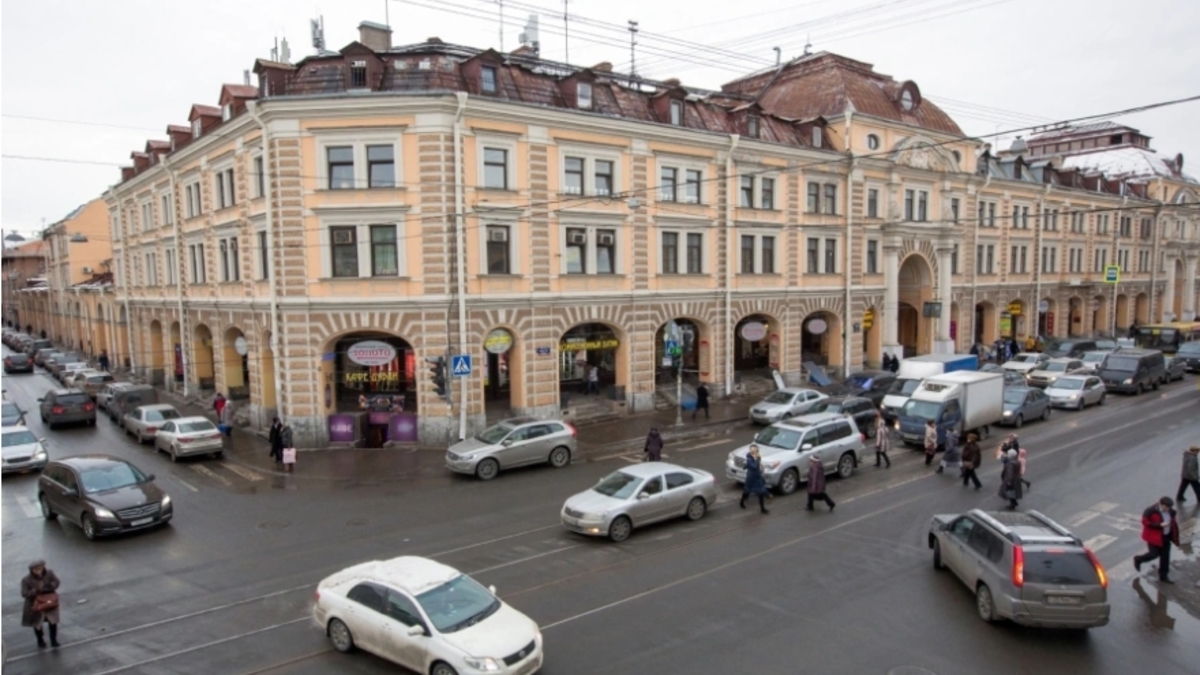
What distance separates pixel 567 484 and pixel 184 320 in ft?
84.0

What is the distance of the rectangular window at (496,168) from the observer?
27109 millimetres

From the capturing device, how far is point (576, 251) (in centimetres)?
2961

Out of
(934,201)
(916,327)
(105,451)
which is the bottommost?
(105,451)

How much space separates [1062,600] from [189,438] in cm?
2473

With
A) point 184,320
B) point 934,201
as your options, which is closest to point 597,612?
point 184,320

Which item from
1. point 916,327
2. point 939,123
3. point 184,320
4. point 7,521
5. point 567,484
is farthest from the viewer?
point 916,327

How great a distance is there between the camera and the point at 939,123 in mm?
43562

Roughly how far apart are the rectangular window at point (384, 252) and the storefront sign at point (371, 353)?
2507mm

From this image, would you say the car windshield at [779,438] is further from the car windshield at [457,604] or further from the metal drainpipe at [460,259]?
the car windshield at [457,604]

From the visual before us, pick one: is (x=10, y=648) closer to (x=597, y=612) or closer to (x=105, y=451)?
(x=597, y=612)

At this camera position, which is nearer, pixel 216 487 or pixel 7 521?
pixel 7 521

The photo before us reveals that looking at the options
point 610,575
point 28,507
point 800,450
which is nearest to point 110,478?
point 28,507

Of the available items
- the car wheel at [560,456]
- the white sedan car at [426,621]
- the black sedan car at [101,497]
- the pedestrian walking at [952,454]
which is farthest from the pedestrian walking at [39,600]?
the pedestrian walking at [952,454]

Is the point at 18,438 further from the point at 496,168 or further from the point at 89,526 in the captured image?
the point at 496,168
